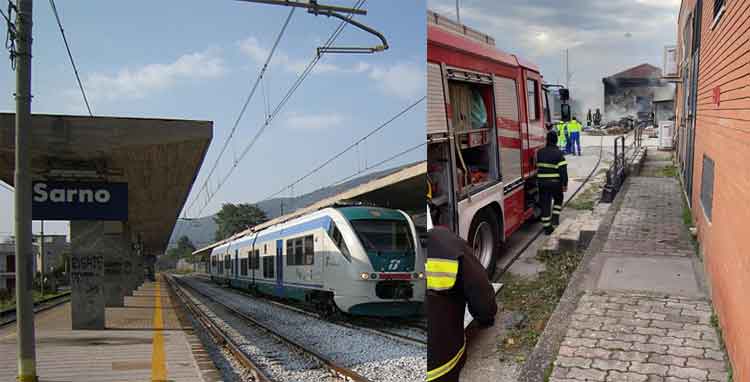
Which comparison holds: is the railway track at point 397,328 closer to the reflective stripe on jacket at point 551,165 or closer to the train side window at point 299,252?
the train side window at point 299,252

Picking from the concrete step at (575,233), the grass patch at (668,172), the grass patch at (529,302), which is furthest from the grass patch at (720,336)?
the grass patch at (668,172)

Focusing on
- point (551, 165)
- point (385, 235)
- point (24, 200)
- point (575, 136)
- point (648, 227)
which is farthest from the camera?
point (575, 136)

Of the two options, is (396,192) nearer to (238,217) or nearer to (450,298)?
(450,298)

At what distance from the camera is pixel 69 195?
1.35 m

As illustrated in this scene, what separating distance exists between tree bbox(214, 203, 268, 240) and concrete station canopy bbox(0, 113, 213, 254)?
242 mm

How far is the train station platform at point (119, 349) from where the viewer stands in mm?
1375

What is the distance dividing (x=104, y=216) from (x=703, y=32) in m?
4.09

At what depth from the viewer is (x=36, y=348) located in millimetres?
1368

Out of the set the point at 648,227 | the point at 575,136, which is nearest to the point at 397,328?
the point at 648,227

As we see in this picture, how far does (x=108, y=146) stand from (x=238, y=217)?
1.62 feet

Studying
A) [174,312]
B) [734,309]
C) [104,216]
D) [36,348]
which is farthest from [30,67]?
[734,309]

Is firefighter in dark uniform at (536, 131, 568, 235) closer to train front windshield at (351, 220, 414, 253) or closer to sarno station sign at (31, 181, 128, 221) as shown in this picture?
train front windshield at (351, 220, 414, 253)

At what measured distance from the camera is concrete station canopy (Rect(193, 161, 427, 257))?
1.51m

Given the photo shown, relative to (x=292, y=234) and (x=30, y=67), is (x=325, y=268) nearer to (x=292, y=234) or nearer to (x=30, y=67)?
(x=292, y=234)
